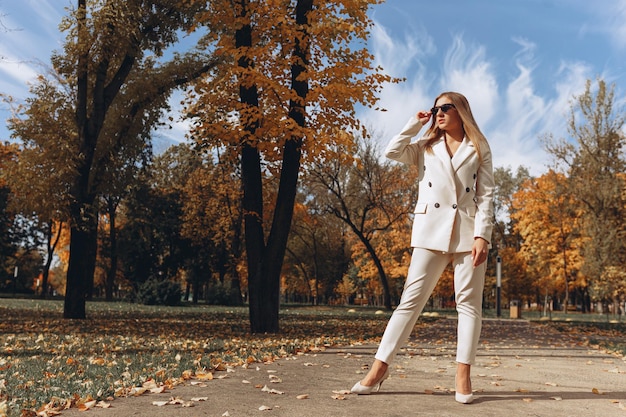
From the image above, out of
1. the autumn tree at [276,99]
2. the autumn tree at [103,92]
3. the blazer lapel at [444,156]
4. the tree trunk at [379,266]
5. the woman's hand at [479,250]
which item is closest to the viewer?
the woman's hand at [479,250]

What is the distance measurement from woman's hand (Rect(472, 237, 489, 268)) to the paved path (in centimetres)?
115

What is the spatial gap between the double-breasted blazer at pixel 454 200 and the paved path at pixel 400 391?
4.34ft

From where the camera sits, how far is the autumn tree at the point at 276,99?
1161cm

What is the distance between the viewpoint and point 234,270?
3788cm

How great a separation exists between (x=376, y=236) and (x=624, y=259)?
18428mm

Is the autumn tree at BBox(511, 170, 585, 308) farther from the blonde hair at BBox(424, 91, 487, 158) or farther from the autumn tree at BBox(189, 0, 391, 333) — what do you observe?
the blonde hair at BBox(424, 91, 487, 158)

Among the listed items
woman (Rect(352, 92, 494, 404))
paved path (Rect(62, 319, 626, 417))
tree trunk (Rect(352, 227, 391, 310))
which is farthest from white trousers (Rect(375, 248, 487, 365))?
tree trunk (Rect(352, 227, 391, 310))

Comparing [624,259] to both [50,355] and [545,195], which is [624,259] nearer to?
[545,195]

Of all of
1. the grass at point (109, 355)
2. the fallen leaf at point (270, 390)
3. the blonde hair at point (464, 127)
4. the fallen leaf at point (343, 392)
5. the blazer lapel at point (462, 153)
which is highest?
the blonde hair at point (464, 127)

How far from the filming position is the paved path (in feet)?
14.6

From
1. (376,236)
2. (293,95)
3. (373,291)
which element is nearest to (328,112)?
(293,95)

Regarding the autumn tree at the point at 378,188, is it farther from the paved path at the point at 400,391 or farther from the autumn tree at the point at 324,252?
the paved path at the point at 400,391

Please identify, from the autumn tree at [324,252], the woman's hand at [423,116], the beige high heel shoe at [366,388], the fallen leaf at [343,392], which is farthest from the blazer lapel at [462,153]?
the autumn tree at [324,252]

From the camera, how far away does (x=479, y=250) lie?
4.61 meters
